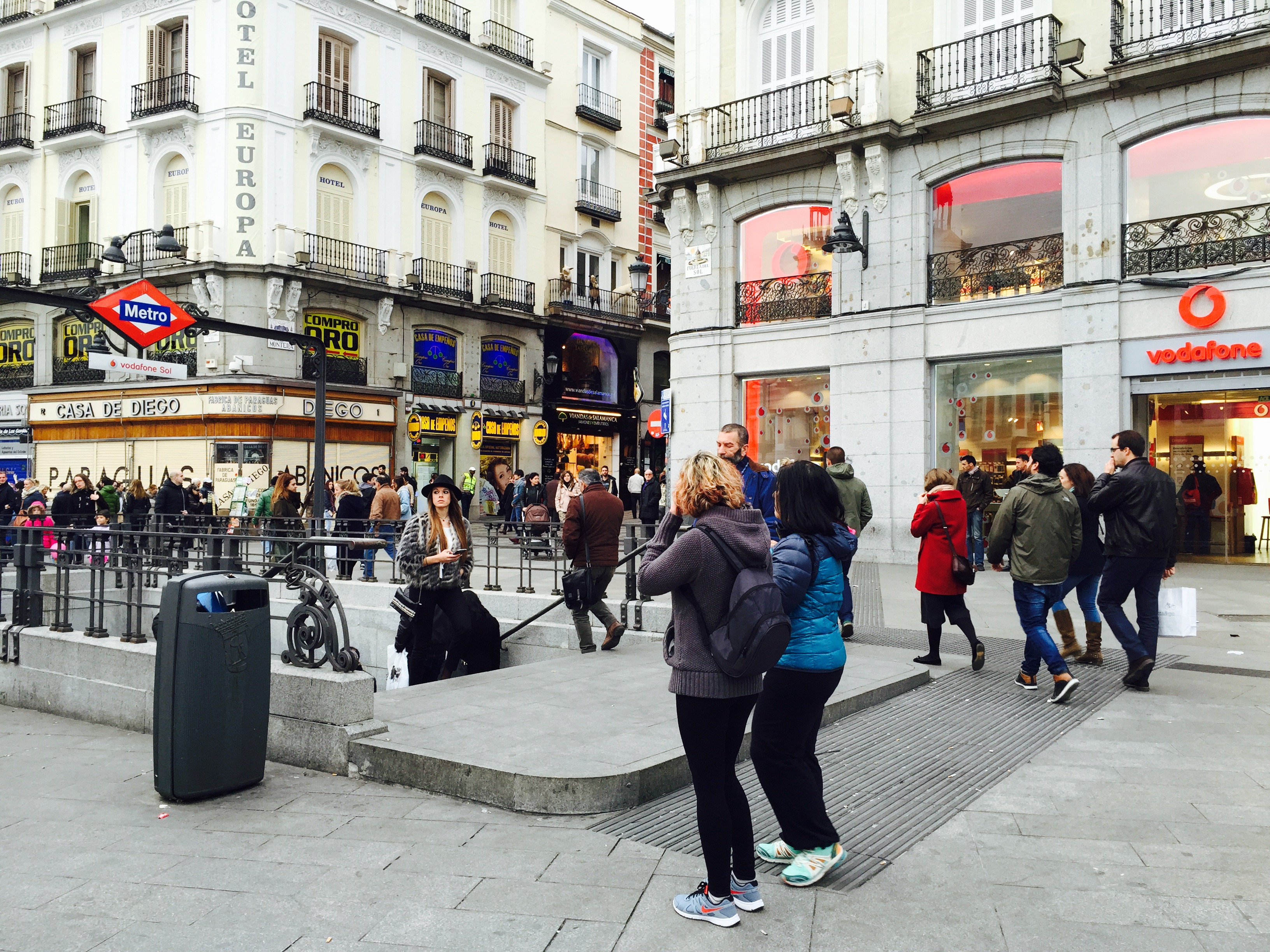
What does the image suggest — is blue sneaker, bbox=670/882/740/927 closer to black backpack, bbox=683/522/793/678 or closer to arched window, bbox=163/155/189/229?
black backpack, bbox=683/522/793/678

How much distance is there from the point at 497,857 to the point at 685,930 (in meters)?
1.07

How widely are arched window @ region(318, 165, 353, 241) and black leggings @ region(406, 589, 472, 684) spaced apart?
22816mm

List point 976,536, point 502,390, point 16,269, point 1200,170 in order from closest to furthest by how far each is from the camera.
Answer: point 1200,170 → point 976,536 → point 16,269 → point 502,390

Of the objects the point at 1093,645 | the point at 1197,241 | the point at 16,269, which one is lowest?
the point at 1093,645

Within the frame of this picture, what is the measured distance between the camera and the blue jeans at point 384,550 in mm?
13055

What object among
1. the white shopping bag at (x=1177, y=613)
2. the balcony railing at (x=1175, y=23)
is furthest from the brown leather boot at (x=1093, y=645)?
the balcony railing at (x=1175, y=23)

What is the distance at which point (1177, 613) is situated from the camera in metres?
7.73

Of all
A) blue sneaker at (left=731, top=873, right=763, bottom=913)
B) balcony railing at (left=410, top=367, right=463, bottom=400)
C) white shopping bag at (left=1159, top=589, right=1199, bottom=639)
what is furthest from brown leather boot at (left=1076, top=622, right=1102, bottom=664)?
balcony railing at (left=410, top=367, right=463, bottom=400)

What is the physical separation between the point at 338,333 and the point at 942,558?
24.5 meters

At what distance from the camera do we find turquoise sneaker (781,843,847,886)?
4.11 meters

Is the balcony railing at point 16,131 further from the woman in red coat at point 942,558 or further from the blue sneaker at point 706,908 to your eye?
the blue sneaker at point 706,908

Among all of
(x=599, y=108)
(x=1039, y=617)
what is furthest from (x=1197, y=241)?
(x=599, y=108)

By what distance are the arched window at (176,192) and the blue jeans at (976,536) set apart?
913 inches

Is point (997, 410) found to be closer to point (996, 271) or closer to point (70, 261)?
point (996, 271)
